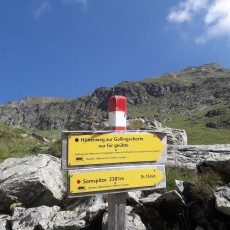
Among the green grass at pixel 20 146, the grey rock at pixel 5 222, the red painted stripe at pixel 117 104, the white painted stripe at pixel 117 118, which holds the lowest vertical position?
the grey rock at pixel 5 222

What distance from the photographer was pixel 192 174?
11.8m

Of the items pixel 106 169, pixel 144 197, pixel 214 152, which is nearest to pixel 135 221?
pixel 144 197

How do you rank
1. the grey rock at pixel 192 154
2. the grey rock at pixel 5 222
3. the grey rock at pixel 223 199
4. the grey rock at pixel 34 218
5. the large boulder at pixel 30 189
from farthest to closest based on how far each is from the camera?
the grey rock at pixel 192 154 < the large boulder at pixel 30 189 < the grey rock at pixel 5 222 < the grey rock at pixel 34 218 < the grey rock at pixel 223 199

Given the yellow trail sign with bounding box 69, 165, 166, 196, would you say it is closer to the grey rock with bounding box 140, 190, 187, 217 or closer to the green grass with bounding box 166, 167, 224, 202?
the grey rock with bounding box 140, 190, 187, 217

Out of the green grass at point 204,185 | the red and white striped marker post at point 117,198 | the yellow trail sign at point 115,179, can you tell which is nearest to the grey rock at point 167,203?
the green grass at point 204,185

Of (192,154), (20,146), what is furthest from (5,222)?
(20,146)

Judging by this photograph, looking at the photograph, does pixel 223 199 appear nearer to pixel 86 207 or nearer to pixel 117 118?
pixel 117 118

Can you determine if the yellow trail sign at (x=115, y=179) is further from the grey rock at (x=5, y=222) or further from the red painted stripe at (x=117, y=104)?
the grey rock at (x=5, y=222)

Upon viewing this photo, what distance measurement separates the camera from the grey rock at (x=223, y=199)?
8.50 m

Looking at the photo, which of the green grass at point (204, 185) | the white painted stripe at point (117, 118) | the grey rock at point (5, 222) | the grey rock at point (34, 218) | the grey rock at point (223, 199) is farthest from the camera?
the grey rock at point (5, 222)

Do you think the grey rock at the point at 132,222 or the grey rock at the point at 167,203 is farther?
the grey rock at the point at 167,203

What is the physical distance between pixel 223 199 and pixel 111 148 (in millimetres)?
3684

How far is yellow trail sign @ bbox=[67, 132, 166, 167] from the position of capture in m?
6.65

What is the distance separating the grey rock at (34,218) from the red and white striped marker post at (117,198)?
2.85m
